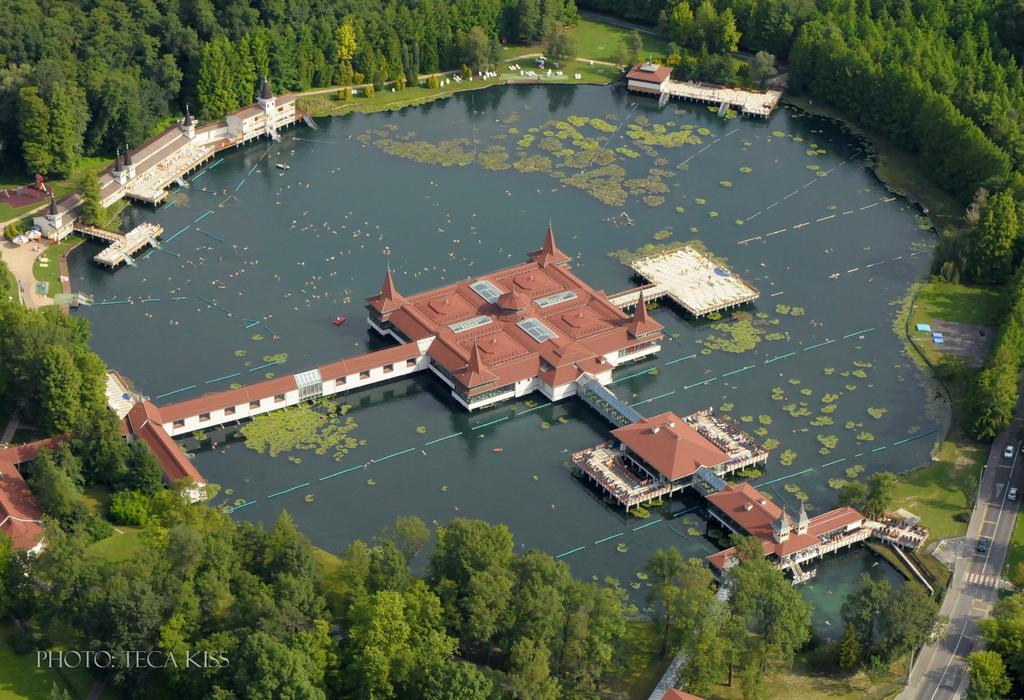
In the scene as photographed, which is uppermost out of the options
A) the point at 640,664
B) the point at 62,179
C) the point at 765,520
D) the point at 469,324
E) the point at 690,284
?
the point at 62,179

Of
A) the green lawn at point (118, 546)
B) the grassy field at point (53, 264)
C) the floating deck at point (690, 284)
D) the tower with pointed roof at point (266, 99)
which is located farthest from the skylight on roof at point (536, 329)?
the tower with pointed roof at point (266, 99)

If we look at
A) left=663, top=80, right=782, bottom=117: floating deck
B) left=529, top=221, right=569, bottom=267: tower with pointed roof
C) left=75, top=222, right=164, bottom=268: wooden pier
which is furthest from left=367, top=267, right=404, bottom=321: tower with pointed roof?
left=663, top=80, right=782, bottom=117: floating deck

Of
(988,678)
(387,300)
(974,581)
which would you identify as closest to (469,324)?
(387,300)

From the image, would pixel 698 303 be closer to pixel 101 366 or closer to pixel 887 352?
pixel 887 352

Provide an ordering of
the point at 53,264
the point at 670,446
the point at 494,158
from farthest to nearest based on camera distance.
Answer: the point at 494,158 < the point at 53,264 < the point at 670,446

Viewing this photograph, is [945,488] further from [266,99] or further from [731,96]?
[266,99]

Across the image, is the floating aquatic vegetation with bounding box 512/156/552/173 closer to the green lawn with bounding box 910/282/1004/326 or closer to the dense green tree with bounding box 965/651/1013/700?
the green lawn with bounding box 910/282/1004/326
